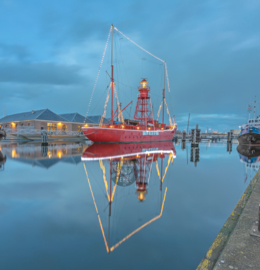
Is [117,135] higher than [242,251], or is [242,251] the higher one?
[117,135]

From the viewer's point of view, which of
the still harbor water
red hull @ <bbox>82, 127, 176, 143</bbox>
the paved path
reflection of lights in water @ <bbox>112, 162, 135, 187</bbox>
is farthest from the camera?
red hull @ <bbox>82, 127, 176, 143</bbox>

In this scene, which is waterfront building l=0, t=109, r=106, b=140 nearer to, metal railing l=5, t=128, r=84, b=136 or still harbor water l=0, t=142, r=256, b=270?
metal railing l=5, t=128, r=84, b=136

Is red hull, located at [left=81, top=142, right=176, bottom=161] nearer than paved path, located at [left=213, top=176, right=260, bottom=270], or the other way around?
paved path, located at [left=213, top=176, right=260, bottom=270]

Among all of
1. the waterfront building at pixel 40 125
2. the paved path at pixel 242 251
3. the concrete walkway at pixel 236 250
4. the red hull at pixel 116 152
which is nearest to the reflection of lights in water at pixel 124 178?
the concrete walkway at pixel 236 250

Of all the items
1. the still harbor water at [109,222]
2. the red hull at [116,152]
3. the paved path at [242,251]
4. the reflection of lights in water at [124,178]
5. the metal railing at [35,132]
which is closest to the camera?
the paved path at [242,251]

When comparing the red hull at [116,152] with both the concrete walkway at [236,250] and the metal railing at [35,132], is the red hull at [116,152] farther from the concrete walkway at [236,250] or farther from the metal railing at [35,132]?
the metal railing at [35,132]

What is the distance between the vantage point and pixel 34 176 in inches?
376

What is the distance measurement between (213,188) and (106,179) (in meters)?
5.32

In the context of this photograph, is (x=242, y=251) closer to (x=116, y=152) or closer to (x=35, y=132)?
(x=116, y=152)

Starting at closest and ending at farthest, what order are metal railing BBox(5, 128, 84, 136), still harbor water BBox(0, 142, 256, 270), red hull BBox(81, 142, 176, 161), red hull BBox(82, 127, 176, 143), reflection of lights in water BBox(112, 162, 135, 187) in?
still harbor water BBox(0, 142, 256, 270) < reflection of lights in water BBox(112, 162, 135, 187) < red hull BBox(81, 142, 176, 161) < red hull BBox(82, 127, 176, 143) < metal railing BBox(5, 128, 84, 136)

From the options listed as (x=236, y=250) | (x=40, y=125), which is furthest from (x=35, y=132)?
(x=236, y=250)

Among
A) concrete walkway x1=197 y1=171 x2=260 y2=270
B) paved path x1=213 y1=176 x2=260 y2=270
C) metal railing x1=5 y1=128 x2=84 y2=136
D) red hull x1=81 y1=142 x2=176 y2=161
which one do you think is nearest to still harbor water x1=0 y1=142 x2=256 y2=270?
concrete walkway x1=197 y1=171 x2=260 y2=270

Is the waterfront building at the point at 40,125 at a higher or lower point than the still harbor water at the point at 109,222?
higher

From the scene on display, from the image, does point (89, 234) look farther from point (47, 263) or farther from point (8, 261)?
point (8, 261)
